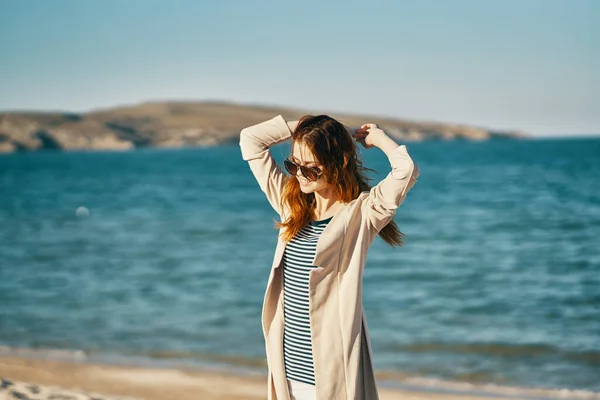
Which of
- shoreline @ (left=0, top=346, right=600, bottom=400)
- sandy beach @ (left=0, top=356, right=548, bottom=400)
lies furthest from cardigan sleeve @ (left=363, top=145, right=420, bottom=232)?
shoreline @ (left=0, top=346, right=600, bottom=400)

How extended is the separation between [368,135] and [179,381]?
530 cm

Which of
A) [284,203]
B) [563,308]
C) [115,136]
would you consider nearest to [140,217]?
[563,308]

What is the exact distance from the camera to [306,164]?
10.0 ft

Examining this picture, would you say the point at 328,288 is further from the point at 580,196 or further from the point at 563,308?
the point at 580,196

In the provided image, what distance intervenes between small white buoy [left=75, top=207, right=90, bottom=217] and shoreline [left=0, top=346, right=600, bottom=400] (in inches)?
868

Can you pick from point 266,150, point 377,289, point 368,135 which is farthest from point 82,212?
point 368,135

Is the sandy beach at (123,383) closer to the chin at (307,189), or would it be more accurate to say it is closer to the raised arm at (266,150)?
the raised arm at (266,150)

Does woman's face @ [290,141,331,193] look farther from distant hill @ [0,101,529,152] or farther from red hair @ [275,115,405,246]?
distant hill @ [0,101,529,152]

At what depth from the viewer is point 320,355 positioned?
2953 millimetres

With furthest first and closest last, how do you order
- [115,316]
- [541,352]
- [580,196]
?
[580,196]
[115,316]
[541,352]

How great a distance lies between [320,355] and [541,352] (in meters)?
6.76

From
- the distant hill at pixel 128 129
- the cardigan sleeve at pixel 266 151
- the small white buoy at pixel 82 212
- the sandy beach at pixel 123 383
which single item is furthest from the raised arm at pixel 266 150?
the distant hill at pixel 128 129

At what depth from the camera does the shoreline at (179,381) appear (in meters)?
7.40

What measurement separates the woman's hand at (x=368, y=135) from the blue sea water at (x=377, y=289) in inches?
26.0
